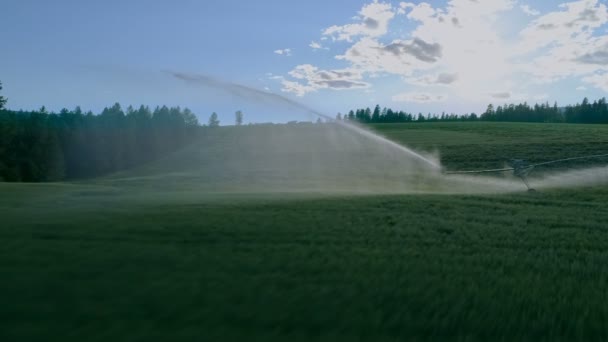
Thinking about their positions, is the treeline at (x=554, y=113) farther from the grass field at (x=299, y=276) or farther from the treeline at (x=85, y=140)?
the grass field at (x=299, y=276)

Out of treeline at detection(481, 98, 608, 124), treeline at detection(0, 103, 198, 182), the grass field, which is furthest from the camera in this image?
treeline at detection(481, 98, 608, 124)

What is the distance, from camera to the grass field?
14.8 ft

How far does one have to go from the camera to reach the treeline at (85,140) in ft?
199

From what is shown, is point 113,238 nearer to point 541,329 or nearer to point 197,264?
point 197,264

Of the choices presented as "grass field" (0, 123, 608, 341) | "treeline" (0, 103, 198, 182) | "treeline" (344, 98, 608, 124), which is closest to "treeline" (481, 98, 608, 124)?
"treeline" (344, 98, 608, 124)

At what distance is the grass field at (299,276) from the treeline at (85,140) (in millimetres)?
57062

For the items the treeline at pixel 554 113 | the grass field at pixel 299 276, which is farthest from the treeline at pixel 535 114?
the grass field at pixel 299 276

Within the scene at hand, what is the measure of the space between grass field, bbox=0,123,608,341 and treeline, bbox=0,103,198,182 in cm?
5706

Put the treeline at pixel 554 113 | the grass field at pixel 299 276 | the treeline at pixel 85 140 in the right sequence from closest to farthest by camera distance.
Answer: the grass field at pixel 299 276
the treeline at pixel 85 140
the treeline at pixel 554 113

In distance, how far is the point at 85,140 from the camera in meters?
71.2

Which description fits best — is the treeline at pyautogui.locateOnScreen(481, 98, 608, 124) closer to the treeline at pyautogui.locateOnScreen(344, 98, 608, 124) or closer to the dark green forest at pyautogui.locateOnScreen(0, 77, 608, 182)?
the treeline at pyautogui.locateOnScreen(344, 98, 608, 124)

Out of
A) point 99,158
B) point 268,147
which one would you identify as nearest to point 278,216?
point 268,147

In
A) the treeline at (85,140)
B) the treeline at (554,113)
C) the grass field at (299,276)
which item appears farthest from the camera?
the treeline at (554,113)

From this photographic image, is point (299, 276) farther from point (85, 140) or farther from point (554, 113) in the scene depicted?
point (554, 113)
